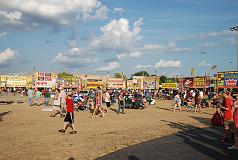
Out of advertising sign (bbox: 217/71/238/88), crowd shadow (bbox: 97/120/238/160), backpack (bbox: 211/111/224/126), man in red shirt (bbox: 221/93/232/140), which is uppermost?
advertising sign (bbox: 217/71/238/88)

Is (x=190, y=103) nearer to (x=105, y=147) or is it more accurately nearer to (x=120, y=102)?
(x=120, y=102)

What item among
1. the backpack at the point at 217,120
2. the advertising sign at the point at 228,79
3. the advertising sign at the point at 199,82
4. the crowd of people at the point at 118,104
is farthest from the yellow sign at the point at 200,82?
the backpack at the point at 217,120

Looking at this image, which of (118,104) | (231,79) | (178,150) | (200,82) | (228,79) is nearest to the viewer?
(178,150)

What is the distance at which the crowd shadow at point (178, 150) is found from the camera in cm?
781

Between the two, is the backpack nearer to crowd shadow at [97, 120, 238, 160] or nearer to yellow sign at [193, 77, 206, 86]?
crowd shadow at [97, 120, 238, 160]

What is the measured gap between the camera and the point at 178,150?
343 inches

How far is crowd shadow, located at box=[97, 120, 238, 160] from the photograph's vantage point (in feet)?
25.6

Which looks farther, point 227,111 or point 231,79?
point 231,79

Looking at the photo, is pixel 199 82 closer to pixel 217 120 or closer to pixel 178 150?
pixel 217 120

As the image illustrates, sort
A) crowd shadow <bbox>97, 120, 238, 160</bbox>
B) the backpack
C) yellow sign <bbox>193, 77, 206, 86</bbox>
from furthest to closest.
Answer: yellow sign <bbox>193, 77, 206, 86</bbox>
the backpack
crowd shadow <bbox>97, 120, 238, 160</bbox>

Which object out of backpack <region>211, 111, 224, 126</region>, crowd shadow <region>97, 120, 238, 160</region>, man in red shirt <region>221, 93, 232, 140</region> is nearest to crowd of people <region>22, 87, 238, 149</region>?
man in red shirt <region>221, 93, 232, 140</region>

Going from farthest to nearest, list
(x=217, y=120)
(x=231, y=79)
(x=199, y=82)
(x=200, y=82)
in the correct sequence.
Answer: (x=199, y=82) → (x=200, y=82) → (x=231, y=79) → (x=217, y=120)

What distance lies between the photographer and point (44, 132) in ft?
40.2

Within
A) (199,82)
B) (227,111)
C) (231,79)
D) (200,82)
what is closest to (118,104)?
(227,111)
